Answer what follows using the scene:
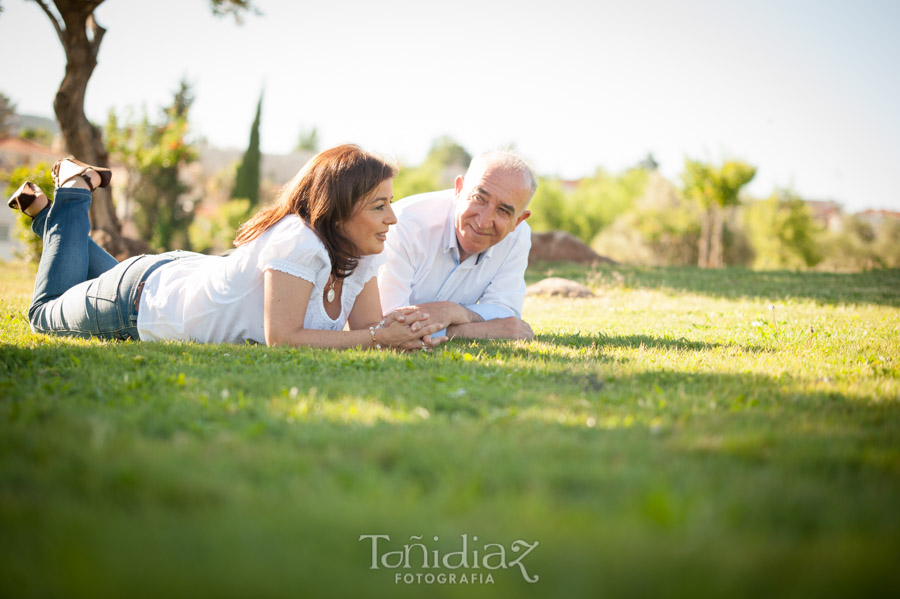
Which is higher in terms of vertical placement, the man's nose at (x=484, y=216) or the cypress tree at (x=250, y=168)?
the cypress tree at (x=250, y=168)

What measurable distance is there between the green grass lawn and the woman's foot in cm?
183

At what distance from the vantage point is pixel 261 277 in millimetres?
4613

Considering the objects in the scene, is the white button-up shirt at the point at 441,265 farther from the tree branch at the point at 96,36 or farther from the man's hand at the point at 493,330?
the tree branch at the point at 96,36

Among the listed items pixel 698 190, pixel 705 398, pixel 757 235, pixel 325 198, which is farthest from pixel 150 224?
pixel 757 235

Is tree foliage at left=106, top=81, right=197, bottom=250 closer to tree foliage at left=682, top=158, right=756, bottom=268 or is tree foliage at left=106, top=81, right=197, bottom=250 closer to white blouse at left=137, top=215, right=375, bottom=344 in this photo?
white blouse at left=137, top=215, right=375, bottom=344

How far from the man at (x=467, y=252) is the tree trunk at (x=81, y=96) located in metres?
8.90

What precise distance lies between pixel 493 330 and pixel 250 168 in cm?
3709

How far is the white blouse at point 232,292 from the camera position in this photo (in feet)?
14.4

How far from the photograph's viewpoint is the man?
5.48m

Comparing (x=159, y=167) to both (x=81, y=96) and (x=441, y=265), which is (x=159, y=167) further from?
(x=441, y=265)

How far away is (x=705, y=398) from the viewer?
3.42m

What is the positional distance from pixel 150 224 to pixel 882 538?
33.7 meters

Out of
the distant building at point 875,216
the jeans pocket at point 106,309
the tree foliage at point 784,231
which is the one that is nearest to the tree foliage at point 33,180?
the jeans pocket at point 106,309

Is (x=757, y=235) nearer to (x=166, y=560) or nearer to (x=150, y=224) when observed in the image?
(x=150, y=224)
